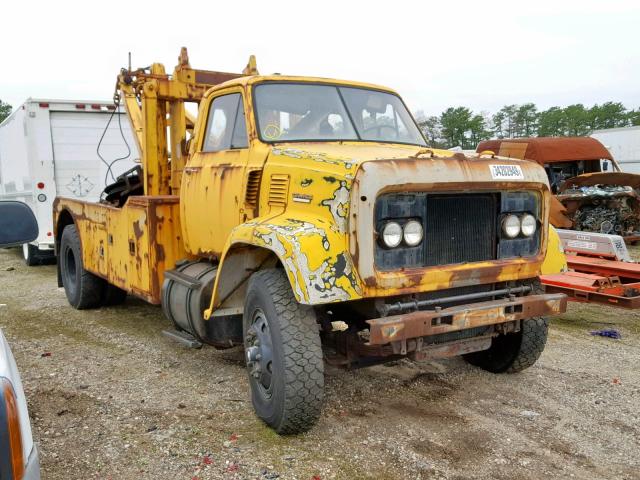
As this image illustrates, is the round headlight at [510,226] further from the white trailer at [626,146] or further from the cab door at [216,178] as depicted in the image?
the white trailer at [626,146]

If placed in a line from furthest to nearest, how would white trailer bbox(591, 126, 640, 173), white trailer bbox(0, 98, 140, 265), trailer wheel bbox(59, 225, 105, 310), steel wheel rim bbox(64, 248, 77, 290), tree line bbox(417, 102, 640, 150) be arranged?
tree line bbox(417, 102, 640, 150)
white trailer bbox(591, 126, 640, 173)
white trailer bbox(0, 98, 140, 265)
steel wheel rim bbox(64, 248, 77, 290)
trailer wheel bbox(59, 225, 105, 310)

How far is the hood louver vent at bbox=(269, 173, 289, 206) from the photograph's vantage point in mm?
4195

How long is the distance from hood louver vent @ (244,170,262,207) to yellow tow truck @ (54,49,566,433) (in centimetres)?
1

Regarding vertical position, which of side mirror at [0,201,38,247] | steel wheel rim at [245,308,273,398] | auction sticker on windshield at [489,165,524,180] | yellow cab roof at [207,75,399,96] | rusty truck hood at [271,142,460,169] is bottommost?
steel wheel rim at [245,308,273,398]

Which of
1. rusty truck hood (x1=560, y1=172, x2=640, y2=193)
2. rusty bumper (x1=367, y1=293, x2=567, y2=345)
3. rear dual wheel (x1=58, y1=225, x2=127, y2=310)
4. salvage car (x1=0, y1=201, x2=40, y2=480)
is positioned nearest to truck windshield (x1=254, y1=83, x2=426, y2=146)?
rusty bumper (x1=367, y1=293, x2=567, y2=345)

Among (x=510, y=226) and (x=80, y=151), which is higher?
(x=80, y=151)

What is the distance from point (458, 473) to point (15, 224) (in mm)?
2688

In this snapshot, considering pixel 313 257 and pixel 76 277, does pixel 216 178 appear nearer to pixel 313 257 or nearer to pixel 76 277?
pixel 313 257

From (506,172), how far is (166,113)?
4.16 metres

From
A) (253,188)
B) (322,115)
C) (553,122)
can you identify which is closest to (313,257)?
(253,188)

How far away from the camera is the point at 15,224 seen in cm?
236

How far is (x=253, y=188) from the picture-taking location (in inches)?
177

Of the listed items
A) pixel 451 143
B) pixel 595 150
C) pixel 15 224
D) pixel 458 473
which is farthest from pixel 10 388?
pixel 451 143

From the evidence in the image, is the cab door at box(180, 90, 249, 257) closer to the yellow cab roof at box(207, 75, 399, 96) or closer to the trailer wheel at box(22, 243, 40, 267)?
the yellow cab roof at box(207, 75, 399, 96)
